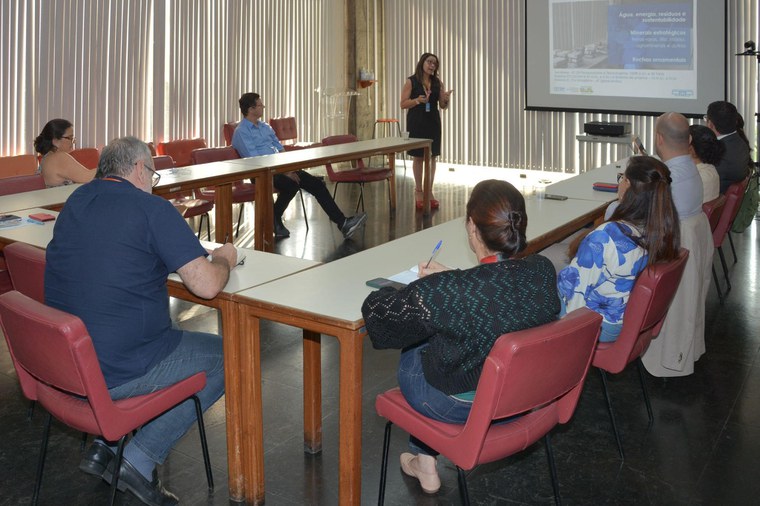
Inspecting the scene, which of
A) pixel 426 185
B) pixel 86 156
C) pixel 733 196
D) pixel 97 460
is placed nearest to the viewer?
pixel 97 460

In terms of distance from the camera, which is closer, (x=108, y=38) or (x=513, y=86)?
(x=108, y=38)

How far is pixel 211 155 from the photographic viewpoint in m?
6.92

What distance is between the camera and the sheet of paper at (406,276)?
3.05m

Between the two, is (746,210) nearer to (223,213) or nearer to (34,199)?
(223,213)

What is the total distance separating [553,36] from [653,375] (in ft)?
22.9

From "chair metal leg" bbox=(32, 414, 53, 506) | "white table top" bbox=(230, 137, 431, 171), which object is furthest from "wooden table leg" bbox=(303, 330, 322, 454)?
"white table top" bbox=(230, 137, 431, 171)

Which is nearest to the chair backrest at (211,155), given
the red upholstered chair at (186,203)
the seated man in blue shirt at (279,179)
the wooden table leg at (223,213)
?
the seated man in blue shirt at (279,179)

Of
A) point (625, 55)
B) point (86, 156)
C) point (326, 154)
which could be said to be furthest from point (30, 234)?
point (625, 55)

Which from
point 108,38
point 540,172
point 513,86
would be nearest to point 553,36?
point 513,86

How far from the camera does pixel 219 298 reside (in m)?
2.92

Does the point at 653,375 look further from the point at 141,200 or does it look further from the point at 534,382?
the point at 141,200

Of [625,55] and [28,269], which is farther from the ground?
[625,55]

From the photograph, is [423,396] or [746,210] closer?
[423,396]

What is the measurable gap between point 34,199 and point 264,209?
1985mm
